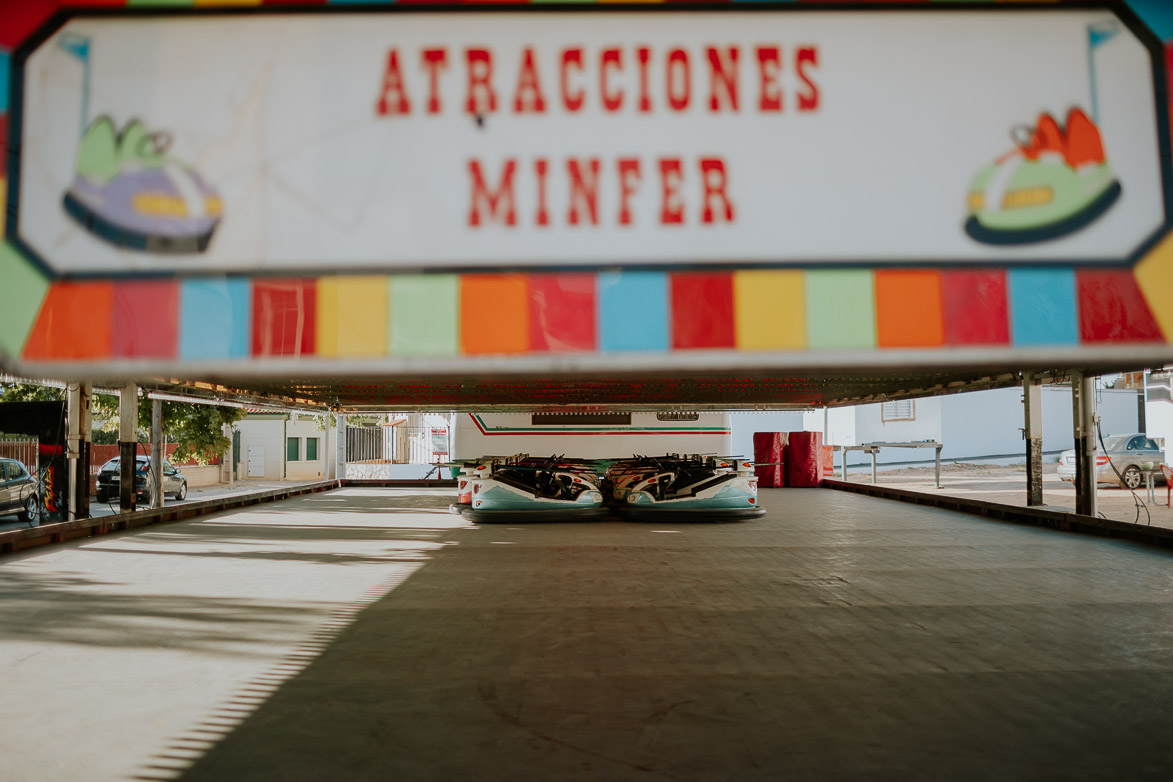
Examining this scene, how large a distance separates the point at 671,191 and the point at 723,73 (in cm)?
17

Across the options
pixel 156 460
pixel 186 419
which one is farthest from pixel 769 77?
pixel 186 419

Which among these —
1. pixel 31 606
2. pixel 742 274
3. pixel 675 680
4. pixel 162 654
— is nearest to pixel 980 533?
pixel 675 680

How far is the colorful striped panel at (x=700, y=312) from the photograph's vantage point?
3.16ft

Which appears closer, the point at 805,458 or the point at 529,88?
the point at 529,88

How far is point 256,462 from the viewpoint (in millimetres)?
29297

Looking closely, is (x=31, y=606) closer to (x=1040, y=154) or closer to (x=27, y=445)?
(x=1040, y=154)

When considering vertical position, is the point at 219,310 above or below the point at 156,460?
above

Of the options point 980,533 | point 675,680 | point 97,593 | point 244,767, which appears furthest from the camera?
point 980,533

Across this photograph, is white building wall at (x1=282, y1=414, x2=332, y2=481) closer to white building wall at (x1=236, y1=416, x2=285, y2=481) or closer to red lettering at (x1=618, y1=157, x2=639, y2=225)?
white building wall at (x1=236, y1=416, x2=285, y2=481)

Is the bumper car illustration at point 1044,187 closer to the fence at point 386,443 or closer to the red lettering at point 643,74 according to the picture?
the red lettering at point 643,74

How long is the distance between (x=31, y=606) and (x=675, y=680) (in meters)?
5.47

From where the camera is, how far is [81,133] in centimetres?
97

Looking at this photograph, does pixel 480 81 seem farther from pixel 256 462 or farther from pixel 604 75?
pixel 256 462

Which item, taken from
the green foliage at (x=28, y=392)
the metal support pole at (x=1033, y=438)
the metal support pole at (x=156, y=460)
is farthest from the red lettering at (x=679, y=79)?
the green foliage at (x=28, y=392)
